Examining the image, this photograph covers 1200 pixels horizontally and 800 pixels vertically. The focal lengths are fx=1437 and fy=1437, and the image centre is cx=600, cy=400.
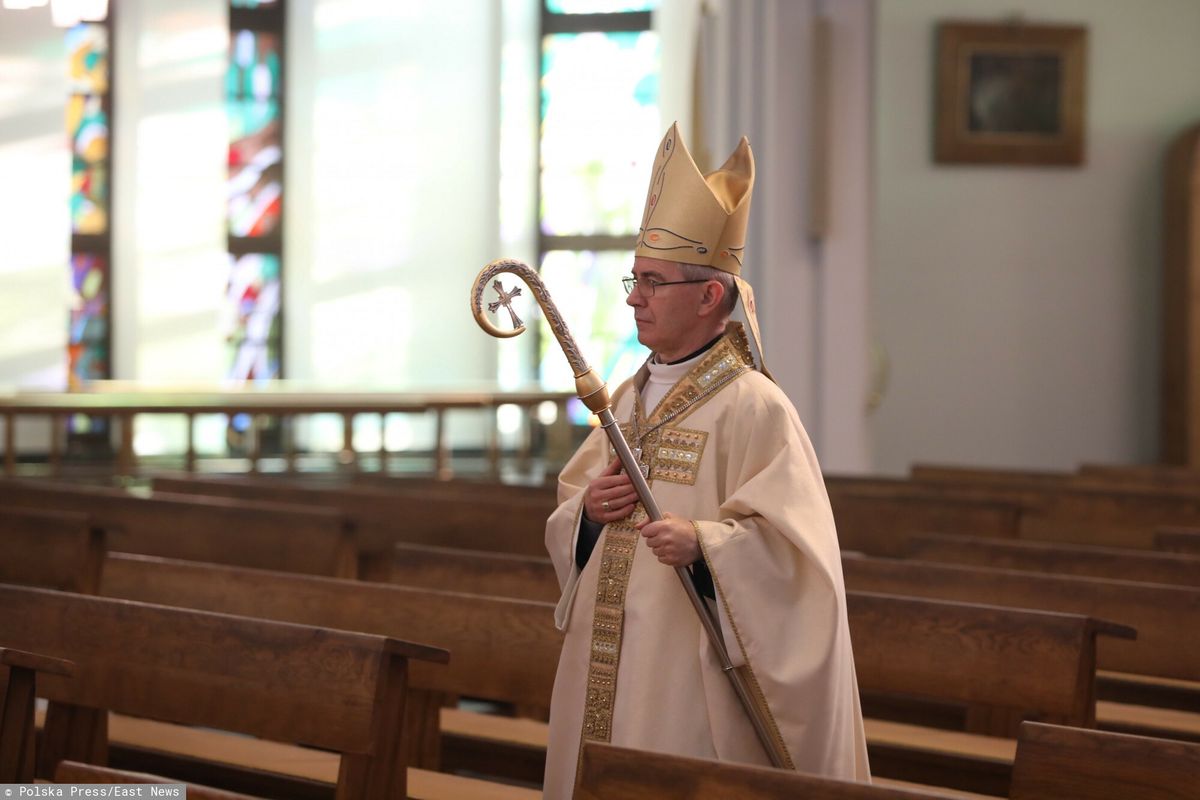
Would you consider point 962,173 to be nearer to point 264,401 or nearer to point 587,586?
point 264,401

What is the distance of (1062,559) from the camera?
13.1 ft

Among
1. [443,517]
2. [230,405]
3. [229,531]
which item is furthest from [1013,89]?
[229,531]

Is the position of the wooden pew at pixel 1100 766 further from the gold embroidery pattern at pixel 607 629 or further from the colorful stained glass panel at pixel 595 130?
the colorful stained glass panel at pixel 595 130

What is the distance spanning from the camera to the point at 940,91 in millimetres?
9648

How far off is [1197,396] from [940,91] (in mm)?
2602

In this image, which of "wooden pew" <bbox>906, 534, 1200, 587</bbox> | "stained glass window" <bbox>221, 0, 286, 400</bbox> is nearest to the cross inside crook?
"wooden pew" <bbox>906, 534, 1200, 587</bbox>

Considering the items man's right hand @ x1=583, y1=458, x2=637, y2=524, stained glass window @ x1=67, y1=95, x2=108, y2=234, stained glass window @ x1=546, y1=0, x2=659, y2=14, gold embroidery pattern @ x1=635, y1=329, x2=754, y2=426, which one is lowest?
man's right hand @ x1=583, y1=458, x2=637, y2=524

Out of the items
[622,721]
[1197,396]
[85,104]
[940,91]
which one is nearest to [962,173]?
[940,91]

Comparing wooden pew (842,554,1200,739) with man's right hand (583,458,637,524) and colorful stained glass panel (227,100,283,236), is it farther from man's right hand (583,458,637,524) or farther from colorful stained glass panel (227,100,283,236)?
colorful stained glass panel (227,100,283,236)

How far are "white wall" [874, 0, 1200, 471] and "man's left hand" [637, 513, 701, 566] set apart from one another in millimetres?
7753

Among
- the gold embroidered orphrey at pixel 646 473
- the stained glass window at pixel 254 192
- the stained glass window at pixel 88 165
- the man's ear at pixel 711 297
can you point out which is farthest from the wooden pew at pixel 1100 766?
the stained glass window at pixel 88 165

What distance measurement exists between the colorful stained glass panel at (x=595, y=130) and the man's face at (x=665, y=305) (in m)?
10.6

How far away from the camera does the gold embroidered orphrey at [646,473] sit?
2.47m

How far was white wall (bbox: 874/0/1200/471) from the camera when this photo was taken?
9.71 metres
